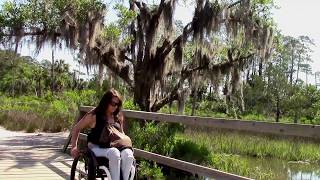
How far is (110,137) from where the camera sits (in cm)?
456

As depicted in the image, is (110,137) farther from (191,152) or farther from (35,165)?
(35,165)

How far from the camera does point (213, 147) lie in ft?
20.7

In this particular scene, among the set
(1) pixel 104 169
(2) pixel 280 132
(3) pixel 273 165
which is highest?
(2) pixel 280 132

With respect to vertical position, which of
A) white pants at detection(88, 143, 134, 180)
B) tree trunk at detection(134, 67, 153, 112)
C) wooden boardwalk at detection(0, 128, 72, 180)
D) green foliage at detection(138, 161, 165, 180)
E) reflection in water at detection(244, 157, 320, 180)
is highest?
tree trunk at detection(134, 67, 153, 112)

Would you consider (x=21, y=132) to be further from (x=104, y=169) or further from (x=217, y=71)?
(x=104, y=169)

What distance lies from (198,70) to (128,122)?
8.93 meters

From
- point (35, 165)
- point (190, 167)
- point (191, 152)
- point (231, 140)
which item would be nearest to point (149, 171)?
point (191, 152)

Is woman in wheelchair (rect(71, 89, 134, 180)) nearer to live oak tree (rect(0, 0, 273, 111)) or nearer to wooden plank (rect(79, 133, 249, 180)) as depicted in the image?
wooden plank (rect(79, 133, 249, 180))

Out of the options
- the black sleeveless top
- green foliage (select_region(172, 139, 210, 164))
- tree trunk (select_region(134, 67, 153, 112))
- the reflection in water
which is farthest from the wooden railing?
tree trunk (select_region(134, 67, 153, 112))

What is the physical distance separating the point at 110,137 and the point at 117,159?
0.99 ft

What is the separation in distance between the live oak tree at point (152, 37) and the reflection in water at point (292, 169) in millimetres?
3616

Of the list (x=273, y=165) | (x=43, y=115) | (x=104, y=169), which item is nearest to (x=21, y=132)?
(x=43, y=115)

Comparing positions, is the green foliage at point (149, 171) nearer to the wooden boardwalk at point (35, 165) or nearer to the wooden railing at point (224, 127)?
the wooden railing at point (224, 127)

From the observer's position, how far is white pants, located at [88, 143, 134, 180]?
430cm
